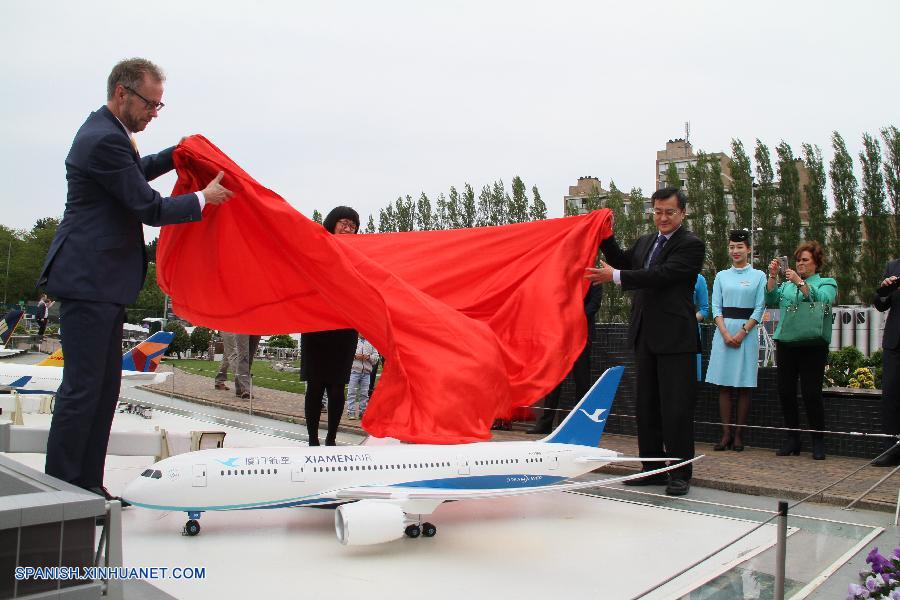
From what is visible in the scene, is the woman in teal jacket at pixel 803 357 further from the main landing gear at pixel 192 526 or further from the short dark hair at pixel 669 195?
the main landing gear at pixel 192 526

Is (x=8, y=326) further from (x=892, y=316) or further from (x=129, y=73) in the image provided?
(x=892, y=316)

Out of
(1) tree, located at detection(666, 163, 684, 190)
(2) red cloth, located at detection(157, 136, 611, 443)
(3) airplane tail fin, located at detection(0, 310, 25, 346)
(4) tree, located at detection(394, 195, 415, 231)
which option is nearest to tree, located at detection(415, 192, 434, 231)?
(4) tree, located at detection(394, 195, 415, 231)

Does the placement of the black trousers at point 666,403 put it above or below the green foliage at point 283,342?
above

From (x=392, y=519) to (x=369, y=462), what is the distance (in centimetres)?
62

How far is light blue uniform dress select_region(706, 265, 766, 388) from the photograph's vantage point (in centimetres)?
719

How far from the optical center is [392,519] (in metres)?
3.54

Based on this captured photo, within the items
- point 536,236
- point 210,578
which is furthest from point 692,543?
point 536,236

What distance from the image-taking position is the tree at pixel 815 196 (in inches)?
1259

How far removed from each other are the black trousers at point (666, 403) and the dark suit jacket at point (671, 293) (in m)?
0.11

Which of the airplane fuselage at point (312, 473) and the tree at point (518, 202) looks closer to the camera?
the airplane fuselage at point (312, 473)

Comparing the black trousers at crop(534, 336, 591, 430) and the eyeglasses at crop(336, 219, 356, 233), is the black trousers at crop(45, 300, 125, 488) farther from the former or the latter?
the black trousers at crop(534, 336, 591, 430)

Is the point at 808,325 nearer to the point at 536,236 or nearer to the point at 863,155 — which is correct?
the point at 536,236

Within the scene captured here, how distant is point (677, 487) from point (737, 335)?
2.74 m

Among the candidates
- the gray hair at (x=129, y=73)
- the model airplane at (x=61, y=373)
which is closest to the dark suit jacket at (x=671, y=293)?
the gray hair at (x=129, y=73)
